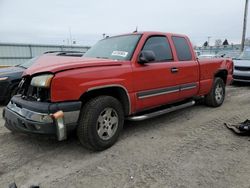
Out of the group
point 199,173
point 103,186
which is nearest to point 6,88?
point 103,186

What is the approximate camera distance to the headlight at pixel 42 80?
320cm

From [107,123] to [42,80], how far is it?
116cm

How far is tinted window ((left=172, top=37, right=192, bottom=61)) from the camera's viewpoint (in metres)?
5.07

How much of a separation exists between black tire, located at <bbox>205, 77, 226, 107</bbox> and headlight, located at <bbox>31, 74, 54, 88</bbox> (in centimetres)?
435

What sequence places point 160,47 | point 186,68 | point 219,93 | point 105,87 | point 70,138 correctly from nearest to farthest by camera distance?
1. point 105,87
2. point 70,138
3. point 160,47
4. point 186,68
5. point 219,93

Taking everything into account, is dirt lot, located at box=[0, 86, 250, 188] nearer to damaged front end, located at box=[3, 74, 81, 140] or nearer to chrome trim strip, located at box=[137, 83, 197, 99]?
damaged front end, located at box=[3, 74, 81, 140]

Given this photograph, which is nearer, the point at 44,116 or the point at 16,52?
the point at 44,116

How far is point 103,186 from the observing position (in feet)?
9.16

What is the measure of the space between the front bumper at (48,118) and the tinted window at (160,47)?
1.90 meters

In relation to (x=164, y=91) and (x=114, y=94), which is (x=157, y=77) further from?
(x=114, y=94)

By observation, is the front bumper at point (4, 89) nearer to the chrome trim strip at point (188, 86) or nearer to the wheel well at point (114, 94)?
the wheel well at point (114, 94)

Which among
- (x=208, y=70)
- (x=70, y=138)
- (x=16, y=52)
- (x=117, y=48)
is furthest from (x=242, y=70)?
(x=16, y=52)

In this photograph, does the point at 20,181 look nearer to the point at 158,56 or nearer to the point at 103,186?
the point at 103,186

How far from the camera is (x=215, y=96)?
630cm
